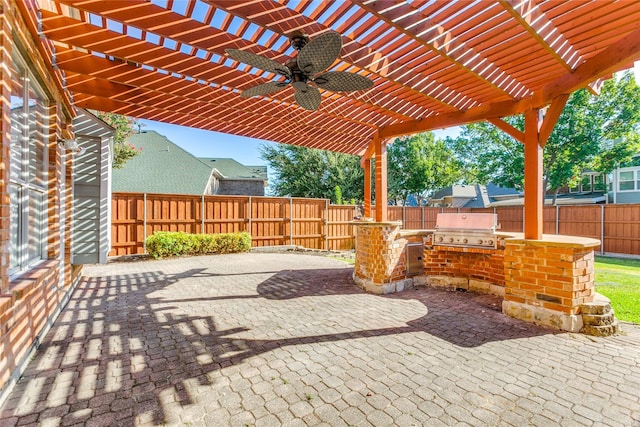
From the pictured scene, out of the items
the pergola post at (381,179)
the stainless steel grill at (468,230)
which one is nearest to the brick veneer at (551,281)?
the stainless steel grill at (468,230)

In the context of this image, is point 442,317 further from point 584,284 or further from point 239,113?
point 239,113

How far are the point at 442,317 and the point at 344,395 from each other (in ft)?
7.34

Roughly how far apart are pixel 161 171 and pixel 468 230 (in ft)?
51.3

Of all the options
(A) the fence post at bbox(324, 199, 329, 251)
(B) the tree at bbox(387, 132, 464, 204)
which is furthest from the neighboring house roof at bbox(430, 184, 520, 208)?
(A) the fence post at bbox(324, 199, 329, 251)

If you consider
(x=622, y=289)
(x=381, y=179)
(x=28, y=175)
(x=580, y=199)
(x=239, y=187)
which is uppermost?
(x=239, y=187)

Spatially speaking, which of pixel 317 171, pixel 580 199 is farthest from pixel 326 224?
pixel 580 199

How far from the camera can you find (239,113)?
17.6 ft

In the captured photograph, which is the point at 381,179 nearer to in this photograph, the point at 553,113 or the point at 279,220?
the point at 553,113

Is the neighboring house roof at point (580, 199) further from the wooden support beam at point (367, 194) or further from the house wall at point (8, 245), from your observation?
the house wall at point (8, 245)

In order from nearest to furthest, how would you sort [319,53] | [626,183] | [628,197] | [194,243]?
[319,53] < [194,243] < [628,197] < [626,183]

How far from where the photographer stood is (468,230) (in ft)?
16.4

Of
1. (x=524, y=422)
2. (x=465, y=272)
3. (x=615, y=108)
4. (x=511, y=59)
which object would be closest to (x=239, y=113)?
(x=511, y=59)

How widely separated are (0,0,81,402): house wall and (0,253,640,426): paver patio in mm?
222

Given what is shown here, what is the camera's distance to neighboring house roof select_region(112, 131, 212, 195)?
→ 14.8 m
